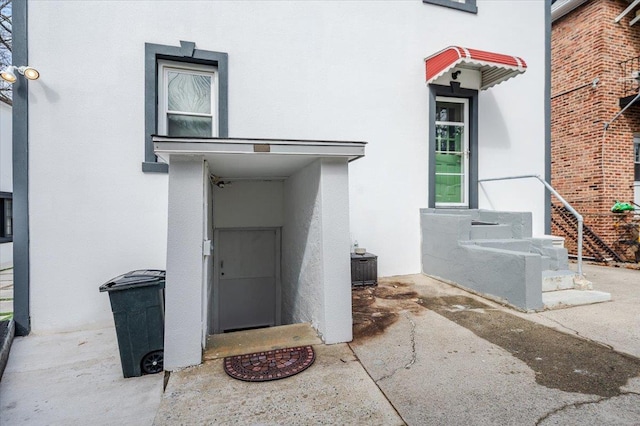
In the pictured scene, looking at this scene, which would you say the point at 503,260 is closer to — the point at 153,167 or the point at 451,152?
the point at 451,152

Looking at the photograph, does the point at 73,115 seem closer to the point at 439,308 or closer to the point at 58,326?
the point at 58,326

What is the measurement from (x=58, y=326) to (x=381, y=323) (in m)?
4.39

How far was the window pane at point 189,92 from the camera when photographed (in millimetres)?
5145

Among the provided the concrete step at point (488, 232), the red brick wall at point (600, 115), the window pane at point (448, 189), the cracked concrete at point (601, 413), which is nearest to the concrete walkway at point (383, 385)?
the cracked concrete at point (601, 413)

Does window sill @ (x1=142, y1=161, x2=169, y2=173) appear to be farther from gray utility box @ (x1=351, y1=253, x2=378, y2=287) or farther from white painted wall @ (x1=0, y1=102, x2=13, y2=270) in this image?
white painted wall @ (x1=0, y1=102, x2=13, y2=270)

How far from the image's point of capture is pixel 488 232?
5.66 meters

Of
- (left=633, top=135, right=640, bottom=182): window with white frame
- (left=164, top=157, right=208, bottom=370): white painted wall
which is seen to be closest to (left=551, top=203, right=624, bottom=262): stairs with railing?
(left=633, top=135, right=640, bottom=182): window with white frame

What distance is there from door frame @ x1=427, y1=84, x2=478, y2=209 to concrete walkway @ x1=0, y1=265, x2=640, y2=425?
293 centimetres

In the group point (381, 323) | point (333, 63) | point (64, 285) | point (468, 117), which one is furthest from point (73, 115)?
point (468, 117)

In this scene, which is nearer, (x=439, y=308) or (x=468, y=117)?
(x=439, y=308)

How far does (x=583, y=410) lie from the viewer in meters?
2.28

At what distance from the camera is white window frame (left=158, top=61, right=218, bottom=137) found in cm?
501

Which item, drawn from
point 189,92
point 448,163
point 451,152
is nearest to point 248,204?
point 189,92

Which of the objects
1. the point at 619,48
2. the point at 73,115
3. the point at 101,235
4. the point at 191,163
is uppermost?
the point at 619,48
